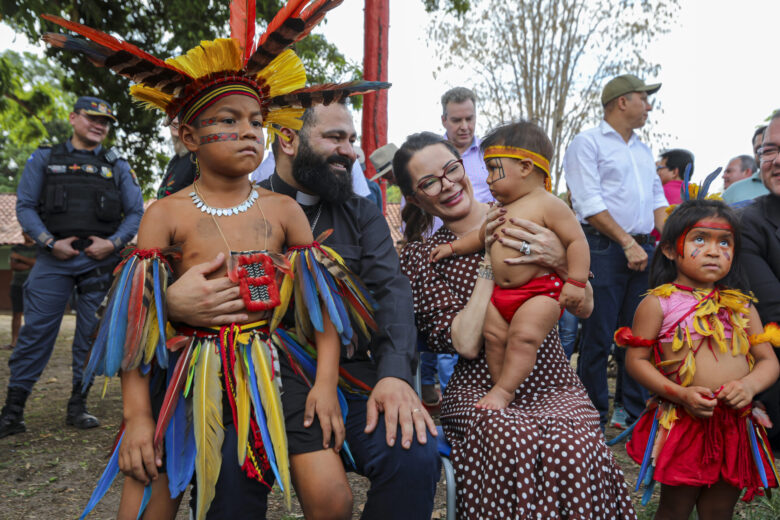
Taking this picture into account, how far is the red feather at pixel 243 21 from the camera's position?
215cm

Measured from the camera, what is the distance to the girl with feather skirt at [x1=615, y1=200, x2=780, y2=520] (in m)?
2.35

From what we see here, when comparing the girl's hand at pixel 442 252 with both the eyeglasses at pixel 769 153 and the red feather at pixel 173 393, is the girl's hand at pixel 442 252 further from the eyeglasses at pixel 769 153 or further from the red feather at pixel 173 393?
the eyeglasses at pixel 769 153

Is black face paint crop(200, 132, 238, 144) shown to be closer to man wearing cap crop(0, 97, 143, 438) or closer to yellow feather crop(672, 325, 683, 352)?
yellow feather crop(672, 325, 683, 352)

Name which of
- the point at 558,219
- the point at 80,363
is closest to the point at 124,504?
the point at 558,219

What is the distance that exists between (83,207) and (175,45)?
368cm

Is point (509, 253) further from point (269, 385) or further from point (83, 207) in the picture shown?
point (83, 207)

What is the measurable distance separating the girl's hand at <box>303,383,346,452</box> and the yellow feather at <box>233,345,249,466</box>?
19cm

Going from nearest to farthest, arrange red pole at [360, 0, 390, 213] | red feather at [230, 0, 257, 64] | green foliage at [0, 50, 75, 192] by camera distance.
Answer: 1. red feather at [230, 0, 257, 64]
2. red pole at [360, 0, 390, 213]
3. green foliage at [0, 50, 75, 192]

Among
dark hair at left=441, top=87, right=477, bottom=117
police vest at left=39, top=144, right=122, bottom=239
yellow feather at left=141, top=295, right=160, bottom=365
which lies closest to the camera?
yellow feather at left=141, top=295, right=160, bottom=365

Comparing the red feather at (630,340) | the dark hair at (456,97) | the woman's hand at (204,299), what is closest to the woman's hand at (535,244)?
the red feather at (630,340)

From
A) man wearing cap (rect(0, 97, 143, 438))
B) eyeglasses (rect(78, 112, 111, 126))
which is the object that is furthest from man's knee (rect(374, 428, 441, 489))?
eyeglasses (rect(78, 112, 111, 126))

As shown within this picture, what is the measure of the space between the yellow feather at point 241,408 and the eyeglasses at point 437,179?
114 cm

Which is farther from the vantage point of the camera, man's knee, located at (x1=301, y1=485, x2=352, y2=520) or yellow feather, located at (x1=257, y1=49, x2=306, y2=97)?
yellow feather, located at (x1=257, y1=49, x2=306, y2=97)

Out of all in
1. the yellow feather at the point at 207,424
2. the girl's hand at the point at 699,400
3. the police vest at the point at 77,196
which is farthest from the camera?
the police vest at the point at 77,196
